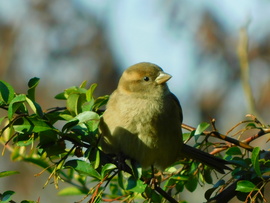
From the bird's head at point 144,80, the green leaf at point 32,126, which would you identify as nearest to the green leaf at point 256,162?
the green leaf at point 32,126

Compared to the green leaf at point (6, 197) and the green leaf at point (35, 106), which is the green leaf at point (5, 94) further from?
the green leaf at point (6, 197)

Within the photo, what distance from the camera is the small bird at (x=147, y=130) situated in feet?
10.8

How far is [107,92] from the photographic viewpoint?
31.3 ft

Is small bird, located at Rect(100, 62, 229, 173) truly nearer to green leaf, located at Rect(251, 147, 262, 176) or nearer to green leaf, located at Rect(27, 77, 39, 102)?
green leaf, located at Rect(251, 147, 262, 176)

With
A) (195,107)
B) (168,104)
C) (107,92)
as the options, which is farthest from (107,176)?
(107,92)

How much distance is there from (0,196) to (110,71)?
785cm

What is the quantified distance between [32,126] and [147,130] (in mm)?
1070

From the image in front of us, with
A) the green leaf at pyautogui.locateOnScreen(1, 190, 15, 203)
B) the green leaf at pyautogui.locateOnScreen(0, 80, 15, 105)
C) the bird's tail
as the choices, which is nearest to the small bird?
the bird's tail

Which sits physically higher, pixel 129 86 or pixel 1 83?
pixel 1 83

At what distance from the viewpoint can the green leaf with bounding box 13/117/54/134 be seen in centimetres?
238

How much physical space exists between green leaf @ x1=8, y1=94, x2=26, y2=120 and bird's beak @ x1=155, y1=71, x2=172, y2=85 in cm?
148

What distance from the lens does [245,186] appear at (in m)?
2.52

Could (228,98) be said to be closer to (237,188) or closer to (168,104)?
(168,104)

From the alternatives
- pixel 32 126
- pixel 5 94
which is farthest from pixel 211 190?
pixel 5 94
